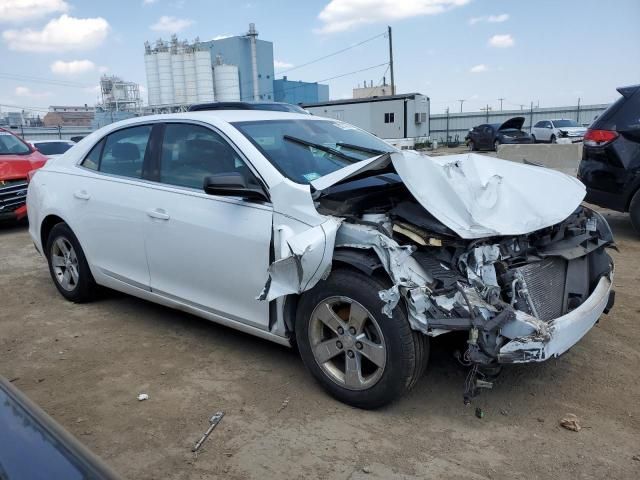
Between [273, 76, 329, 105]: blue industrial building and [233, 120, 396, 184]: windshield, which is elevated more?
[273, 76, 329, 105]: blue industrial building

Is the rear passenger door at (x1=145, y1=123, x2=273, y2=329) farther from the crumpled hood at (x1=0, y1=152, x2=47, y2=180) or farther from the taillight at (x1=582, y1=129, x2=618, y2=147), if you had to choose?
the crumpled hood at (x1=0, y1=152, x2=47, y2=180)

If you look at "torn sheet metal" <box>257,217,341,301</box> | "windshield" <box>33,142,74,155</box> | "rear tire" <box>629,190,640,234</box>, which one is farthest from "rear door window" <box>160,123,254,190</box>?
"windshield" <box>33,142,74,155</box>

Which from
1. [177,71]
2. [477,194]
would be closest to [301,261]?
[477,194]

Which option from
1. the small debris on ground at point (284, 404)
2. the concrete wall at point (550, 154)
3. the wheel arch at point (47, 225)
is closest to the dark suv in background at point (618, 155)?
the concrete wall at point (550, 154)

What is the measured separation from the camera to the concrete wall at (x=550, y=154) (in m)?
10.6

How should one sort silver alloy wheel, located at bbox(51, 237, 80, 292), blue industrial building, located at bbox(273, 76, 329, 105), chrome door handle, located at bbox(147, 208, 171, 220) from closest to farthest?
chrome door handle, located at bbox(147, 208, 171, 220)
silver alloy wheel, located at bbox(51, 237, 80, 292)
blue industrial building, located at bbox(273, 76, 329, 105)

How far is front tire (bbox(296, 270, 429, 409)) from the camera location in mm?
2783

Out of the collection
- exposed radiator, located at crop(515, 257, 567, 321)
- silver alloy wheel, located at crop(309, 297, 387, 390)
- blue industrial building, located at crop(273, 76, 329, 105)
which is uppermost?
blue industrial building, located at crop(273, 76, 329, 105)

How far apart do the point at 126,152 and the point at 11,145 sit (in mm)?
6597

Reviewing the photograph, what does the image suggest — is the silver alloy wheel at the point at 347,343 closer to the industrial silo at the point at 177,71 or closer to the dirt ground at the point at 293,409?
the dirt ground at the point at 293,409

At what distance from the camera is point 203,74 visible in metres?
47.4

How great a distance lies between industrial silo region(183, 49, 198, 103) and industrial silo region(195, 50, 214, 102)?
286mm

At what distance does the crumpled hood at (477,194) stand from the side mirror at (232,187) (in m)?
0.38

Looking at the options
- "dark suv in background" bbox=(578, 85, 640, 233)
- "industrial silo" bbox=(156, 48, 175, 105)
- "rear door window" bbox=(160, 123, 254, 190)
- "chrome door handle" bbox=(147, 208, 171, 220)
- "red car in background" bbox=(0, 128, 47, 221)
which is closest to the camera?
"rear door window" bbox=(160, 123, 254, 190)
